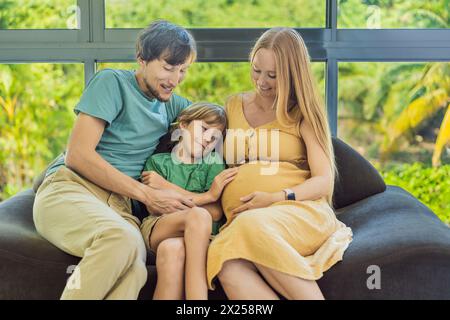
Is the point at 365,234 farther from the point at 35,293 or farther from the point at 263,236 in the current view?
the point at 35,293

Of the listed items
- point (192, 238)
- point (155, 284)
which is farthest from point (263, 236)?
point (155, 284)

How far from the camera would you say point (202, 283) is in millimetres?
1943

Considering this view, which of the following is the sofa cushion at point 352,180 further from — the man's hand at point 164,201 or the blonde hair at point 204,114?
the man's hand at point 164,201

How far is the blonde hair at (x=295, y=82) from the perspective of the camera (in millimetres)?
2324

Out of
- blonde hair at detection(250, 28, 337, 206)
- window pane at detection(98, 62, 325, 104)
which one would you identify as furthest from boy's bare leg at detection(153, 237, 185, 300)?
window pane at detection(98, 62, 325, 104)

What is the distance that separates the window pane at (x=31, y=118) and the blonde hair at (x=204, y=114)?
37.3 inches

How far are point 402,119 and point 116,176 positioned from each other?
1.53 m

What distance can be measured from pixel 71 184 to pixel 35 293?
0.37 m

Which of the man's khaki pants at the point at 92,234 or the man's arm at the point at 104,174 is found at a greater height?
the man's arm at the point at 104,174

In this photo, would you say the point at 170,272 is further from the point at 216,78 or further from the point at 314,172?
the point at 216,78

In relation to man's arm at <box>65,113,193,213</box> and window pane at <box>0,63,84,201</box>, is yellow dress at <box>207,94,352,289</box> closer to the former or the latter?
man's arm at <box>65,113,193,213</box>

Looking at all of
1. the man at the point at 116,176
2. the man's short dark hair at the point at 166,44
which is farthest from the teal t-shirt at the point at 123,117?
the man's short dark hair at the point at 166,44

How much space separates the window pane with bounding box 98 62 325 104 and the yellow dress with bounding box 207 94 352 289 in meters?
0.65

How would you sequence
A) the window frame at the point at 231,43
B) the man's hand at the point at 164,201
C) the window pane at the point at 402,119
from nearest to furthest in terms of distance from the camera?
1. the man's hand at the point at 164,201
2. the window frame at the point at 231,43
3. the window pane at the point at 402,119
